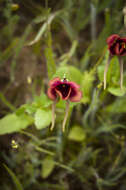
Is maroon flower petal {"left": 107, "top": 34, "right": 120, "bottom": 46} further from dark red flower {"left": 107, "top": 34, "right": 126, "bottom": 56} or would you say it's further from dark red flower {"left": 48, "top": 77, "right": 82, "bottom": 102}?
dark red flower {"left": 48, "top": 77, "right": 82, "bottom": 102}

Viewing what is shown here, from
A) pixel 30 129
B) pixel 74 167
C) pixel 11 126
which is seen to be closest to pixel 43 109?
pixel 11 126

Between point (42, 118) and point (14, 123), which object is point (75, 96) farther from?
point (14, 123)

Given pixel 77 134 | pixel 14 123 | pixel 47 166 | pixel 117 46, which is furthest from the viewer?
pixel 77 134

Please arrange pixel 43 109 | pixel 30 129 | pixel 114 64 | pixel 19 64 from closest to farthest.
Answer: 1. pixel 43 109
2. pixel 114 64
3. pixel 30 129
4. pixel 19 64

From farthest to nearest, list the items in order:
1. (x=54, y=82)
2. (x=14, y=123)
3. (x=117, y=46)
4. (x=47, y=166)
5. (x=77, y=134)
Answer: (x=77, y=134)
(x=47, y=166)
(x=14, y=123)
(x=117, y=46)
(x=54, y=82)

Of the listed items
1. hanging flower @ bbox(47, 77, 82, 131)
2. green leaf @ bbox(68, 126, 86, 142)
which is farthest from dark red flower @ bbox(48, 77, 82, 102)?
green leaf @ bbox(68, 126, 86, 142)

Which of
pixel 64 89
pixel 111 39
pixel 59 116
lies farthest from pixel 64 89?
pixel 59 116

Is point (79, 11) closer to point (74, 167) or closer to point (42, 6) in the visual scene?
point (42, 6)
